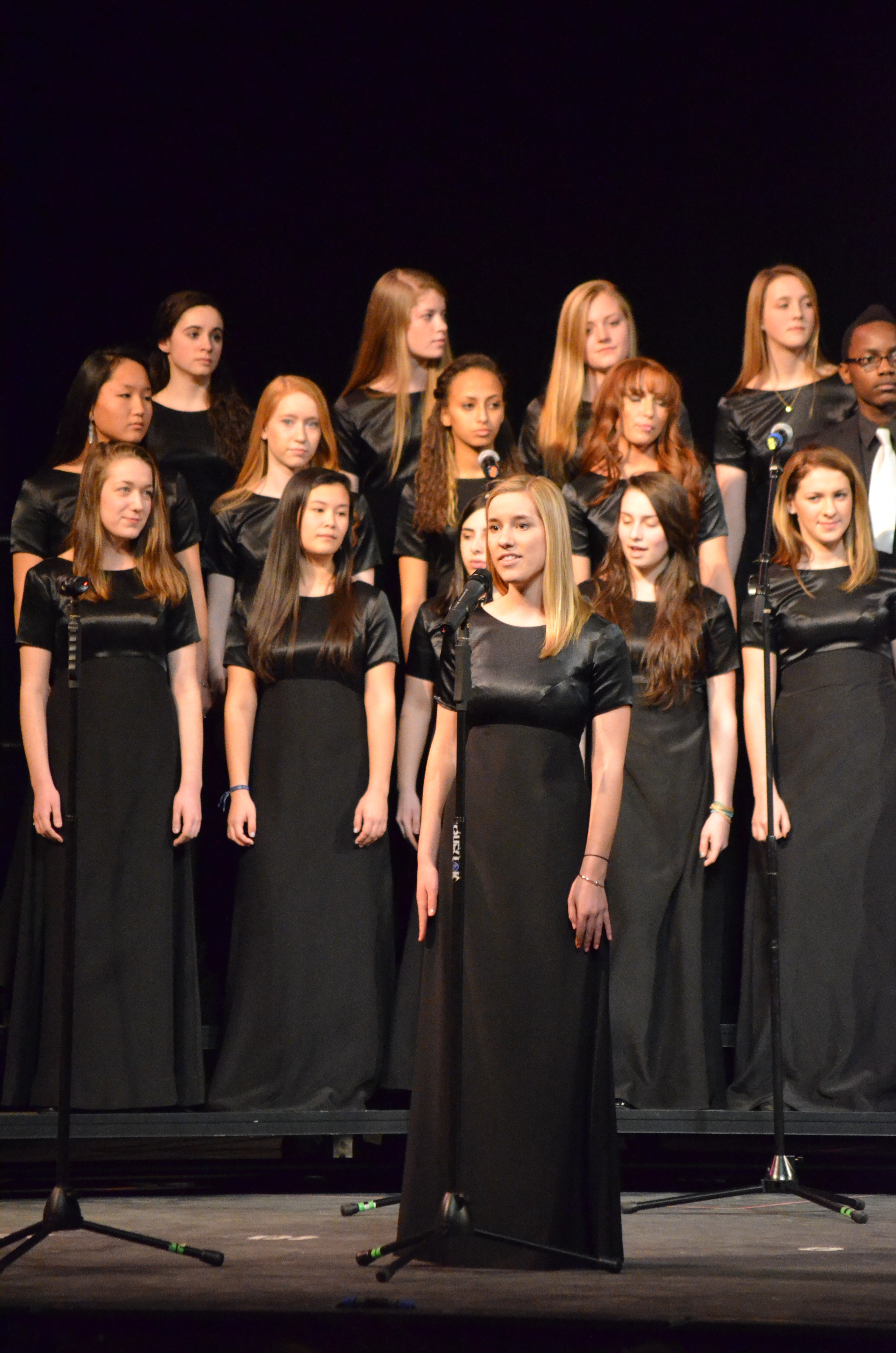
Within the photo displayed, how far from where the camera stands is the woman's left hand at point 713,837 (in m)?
4.31

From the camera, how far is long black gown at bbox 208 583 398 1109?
420cm

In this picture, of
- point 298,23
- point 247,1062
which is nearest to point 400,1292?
point 247,1062

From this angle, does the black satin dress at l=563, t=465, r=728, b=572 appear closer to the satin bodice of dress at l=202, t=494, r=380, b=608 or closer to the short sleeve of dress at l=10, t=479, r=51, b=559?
the satin bodice of dress at l=202, t=494, r=380, b=608

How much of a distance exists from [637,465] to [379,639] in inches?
31.8

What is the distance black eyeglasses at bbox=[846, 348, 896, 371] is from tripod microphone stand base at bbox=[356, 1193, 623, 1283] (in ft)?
8.49

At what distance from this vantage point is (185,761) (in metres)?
4.25

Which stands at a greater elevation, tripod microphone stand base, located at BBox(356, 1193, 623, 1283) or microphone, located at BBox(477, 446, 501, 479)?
microphone, located at BBox(477, 446, 501, 479)

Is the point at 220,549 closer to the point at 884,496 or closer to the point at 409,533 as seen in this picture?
the point at 409,533

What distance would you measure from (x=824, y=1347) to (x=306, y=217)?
3978mm

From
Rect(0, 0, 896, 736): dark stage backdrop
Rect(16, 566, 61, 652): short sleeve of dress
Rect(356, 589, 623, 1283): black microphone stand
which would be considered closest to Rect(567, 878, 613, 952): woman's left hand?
Rect(356, 589, 623, 1283): black microphone stand

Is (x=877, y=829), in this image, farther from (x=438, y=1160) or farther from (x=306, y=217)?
(x=306, y=217)

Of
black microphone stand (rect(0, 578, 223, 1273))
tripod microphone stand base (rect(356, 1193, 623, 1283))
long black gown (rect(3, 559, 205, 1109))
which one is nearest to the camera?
tripod microphone stand base (rect(356, 1193, 623, 1283))

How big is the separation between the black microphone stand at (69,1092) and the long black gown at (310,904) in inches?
34.1

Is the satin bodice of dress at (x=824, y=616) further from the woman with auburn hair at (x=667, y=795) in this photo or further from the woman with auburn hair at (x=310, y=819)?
the woman with auburn hair at (x=310, y=819)
